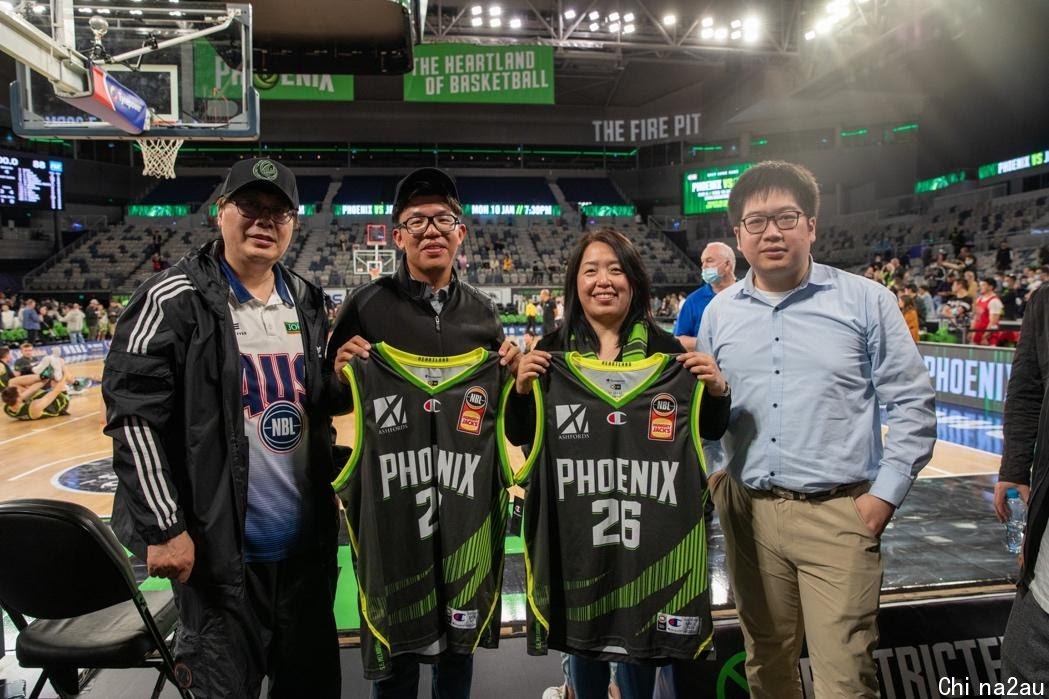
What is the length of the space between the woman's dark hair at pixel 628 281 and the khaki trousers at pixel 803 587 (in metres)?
0.73

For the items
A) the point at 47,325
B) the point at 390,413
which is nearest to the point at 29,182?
the point at 47,325

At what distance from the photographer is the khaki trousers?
6.56 feet

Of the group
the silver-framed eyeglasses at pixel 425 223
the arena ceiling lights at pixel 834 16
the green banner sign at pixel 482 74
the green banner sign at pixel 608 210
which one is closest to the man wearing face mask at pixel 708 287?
the silver-framed eyeglasses at pixel 425 223

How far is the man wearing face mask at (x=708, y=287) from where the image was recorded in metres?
4.46

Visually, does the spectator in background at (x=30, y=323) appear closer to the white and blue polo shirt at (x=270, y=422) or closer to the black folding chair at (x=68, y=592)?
the black folding chair at (x=68, y=592)

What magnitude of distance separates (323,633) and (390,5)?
15.8ft

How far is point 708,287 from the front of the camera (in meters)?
4.38

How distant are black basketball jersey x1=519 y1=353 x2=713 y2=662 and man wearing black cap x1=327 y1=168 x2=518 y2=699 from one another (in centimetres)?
30

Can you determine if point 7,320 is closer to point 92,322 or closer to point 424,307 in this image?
point 92,322

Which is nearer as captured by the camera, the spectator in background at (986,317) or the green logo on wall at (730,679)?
the green logo on wall at (730,679)

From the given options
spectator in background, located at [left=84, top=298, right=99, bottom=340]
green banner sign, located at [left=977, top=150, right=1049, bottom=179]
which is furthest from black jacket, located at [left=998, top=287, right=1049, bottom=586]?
green banner sign, located at [left=977, top=150, right=1049, bottom=179]

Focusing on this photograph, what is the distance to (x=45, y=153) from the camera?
29.3m

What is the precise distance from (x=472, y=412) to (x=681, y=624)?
3.11ft

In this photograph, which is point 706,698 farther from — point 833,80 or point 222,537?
point 833,80
